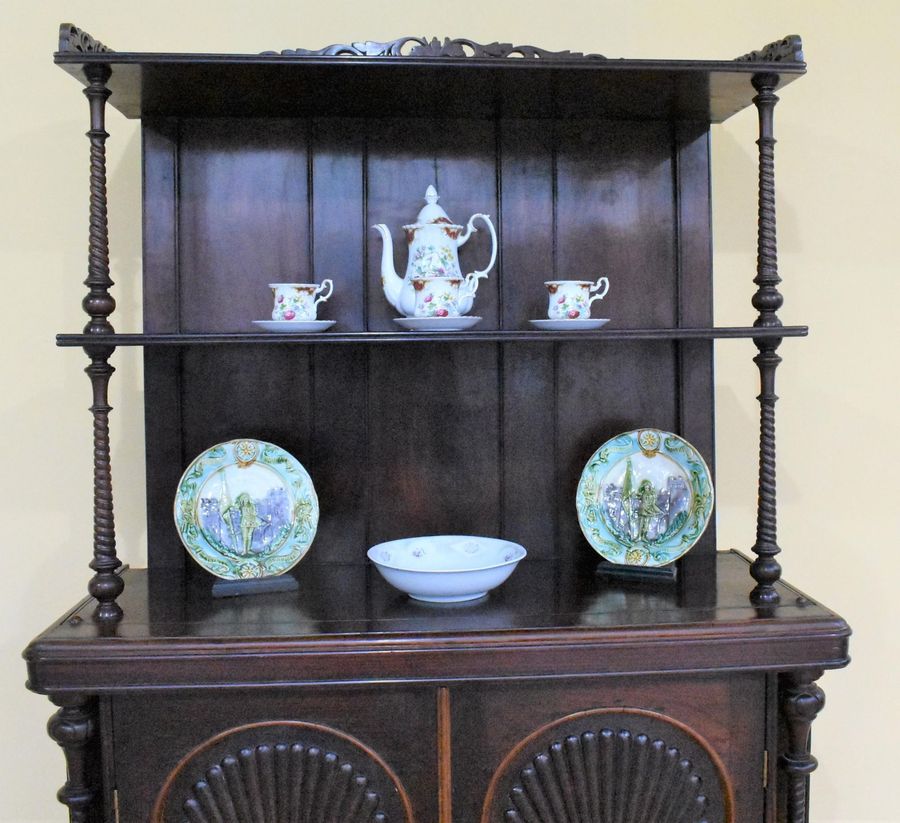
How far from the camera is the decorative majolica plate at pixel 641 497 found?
172 cm

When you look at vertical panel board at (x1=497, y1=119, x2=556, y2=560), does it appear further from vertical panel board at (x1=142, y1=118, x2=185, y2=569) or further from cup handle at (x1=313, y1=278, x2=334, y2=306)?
vertical panel board at (x1=142, y1=118, x2=185, y2=569)

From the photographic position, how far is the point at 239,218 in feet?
5.90

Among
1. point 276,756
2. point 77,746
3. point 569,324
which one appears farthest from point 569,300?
point 77,746

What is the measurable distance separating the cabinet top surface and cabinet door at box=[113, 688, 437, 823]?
0.05 meters

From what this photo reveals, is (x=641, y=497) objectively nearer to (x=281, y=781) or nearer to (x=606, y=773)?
(x=606, y=773)

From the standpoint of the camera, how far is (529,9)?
1903 millimetres

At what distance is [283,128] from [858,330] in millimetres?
1156

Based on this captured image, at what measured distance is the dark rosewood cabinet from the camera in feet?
4.75

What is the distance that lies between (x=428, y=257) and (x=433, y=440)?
0.34 meters

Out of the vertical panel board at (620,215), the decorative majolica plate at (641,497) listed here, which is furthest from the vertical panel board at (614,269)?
the decorative majolica plate at (641,497)

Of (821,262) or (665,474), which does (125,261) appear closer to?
(665,474)

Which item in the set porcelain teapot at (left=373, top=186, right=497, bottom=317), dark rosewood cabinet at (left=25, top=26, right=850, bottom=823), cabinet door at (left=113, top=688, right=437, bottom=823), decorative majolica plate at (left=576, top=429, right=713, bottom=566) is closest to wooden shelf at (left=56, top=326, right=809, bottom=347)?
dark rosewood cabinet at (left=25, top=26, right=850, bottom=823)

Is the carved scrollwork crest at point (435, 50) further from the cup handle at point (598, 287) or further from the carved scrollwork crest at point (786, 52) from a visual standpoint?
the cup handle at point (598, 287)

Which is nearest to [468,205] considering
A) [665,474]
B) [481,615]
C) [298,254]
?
[298,254]
